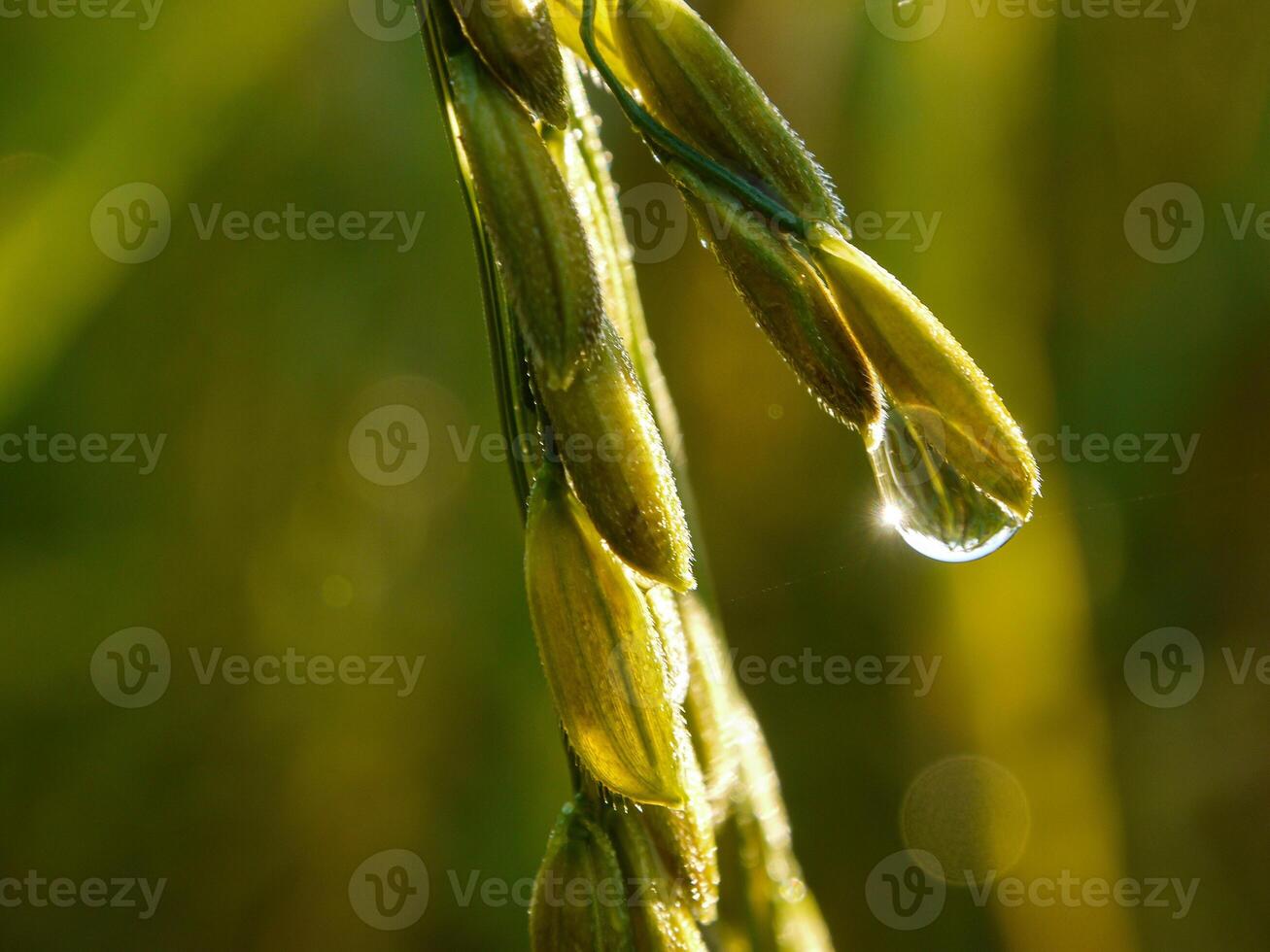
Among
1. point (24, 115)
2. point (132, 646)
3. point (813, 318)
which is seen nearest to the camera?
point (813, 318)

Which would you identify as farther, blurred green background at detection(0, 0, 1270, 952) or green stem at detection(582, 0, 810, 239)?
blurred green background at detection(0, 0, 1270, 952)

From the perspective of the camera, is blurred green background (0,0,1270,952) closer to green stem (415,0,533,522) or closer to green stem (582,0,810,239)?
green stem (415,0,533,522)

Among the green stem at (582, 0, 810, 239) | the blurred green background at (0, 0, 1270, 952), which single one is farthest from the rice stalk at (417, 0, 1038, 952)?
the blurred green background at (0, 0, 1270, 952)

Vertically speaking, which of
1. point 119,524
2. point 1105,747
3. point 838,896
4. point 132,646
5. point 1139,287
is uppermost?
point 1139,287

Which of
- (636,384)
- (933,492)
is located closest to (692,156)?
(636,384)

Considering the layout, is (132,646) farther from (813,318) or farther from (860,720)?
(813,318)

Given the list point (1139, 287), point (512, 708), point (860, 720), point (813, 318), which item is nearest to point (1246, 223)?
point (1139, 287)

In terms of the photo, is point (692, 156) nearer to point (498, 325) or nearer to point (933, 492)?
point (498, 325)
